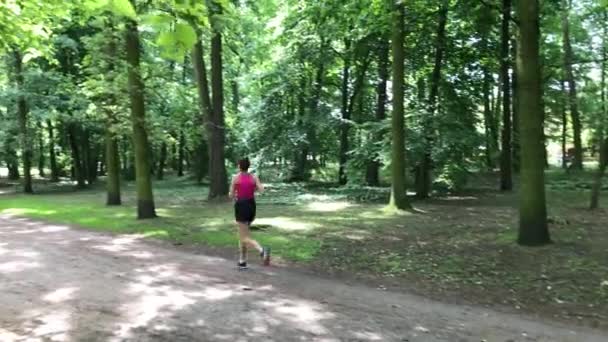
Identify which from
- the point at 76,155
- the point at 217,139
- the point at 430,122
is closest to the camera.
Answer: the point at 430,122

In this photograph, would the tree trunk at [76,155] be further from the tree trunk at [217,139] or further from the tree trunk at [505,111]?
the tree trunk at [505,111]

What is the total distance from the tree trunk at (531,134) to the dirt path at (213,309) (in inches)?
134

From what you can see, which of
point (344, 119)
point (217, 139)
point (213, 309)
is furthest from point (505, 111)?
point (213, 309)

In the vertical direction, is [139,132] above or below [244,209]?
above

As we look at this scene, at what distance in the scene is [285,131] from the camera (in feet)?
97.3

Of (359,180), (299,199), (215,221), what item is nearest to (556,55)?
(359,180)

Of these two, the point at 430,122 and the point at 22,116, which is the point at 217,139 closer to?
the point at 430,122

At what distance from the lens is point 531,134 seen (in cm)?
1050

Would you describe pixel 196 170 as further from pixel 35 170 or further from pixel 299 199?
pixel 35 170

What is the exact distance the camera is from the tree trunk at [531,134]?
1052 cm

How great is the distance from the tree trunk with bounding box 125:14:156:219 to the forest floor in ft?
1.97

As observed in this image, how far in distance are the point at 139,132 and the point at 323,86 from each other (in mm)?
16009

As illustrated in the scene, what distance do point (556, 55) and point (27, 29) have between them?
2233cm

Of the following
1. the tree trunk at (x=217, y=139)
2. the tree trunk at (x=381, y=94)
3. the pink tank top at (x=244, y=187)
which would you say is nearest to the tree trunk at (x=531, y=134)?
the pink tank top at (x=244, y=187)
